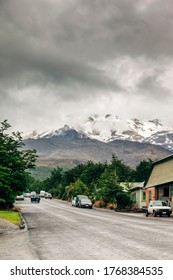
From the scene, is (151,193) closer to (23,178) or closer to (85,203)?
(85,203)

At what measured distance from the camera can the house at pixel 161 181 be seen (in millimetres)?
53188

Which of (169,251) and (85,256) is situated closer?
(85,256)

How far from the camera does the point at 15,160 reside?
3862cm

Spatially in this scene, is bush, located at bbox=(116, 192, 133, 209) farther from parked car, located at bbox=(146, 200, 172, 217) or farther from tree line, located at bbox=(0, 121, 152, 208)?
parked car, located at bbox=(146, 200, 172, 217)

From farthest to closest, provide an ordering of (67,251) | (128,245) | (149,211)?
(149,211), (128,245), (67,251)

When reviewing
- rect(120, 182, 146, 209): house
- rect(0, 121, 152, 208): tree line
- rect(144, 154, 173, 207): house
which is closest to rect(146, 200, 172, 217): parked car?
rect(144, 154, 173, 207): house

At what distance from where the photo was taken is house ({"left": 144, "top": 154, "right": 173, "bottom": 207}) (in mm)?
53188

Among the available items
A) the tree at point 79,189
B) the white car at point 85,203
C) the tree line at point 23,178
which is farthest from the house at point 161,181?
the tree at point 79,189

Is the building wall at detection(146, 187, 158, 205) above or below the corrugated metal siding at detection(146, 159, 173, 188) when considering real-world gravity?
below

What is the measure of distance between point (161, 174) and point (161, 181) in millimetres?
2067
